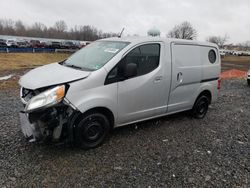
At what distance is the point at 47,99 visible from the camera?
302 centimetres

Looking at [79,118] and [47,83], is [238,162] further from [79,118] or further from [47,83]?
[47,83]

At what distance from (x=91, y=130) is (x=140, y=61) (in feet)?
4.88

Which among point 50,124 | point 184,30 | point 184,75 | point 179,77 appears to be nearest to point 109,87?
point 50,124

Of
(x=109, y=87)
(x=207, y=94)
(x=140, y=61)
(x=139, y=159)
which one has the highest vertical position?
(x=140, y=61)

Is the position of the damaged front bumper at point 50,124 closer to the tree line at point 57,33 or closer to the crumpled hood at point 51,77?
the crumpled hood at point 51,77

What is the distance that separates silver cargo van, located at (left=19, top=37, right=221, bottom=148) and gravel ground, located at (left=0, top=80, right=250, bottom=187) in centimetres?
34

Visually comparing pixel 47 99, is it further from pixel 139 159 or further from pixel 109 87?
pixel 139 159

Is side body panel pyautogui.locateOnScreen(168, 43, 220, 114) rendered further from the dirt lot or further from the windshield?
the windshield

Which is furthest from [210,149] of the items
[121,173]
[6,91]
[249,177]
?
Answer: [6,91]

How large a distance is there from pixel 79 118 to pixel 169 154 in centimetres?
157

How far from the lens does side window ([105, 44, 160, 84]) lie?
139 inches

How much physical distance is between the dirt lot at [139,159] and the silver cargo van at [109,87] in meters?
0.34

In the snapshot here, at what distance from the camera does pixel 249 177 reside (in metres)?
3.10

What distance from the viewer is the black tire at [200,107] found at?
17.1ft
